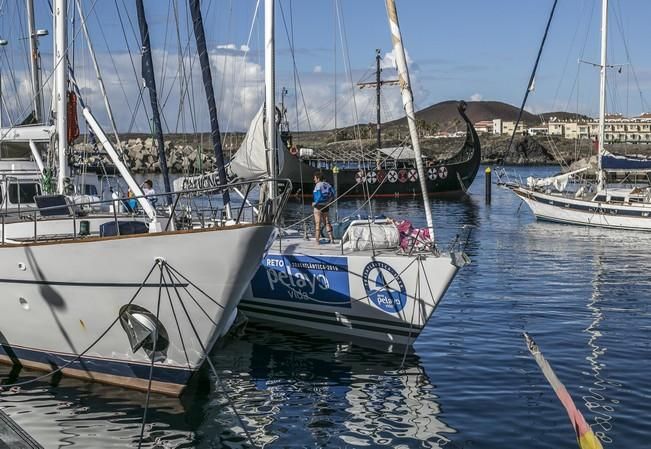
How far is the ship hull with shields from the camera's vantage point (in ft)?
212

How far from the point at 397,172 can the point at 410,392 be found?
Result: 53.2m

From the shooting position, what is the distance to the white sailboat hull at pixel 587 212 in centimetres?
3700

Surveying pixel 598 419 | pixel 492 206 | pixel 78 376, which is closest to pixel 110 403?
pixel 78 376

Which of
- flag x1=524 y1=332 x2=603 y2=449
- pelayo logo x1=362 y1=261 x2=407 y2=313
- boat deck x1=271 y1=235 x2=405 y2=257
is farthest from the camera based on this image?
boat deck x1=271 y1=235 x2=405 y2=257

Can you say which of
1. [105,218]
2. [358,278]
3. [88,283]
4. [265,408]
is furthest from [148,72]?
[265,408]

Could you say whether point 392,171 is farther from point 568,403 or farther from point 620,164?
point 568,403

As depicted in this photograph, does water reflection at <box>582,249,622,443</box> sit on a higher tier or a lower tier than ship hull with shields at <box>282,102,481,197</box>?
lower

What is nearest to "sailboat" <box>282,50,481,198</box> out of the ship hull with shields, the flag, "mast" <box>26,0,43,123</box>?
the ship hull with shields

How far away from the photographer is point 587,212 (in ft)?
129

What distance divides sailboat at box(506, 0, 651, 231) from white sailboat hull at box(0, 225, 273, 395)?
1125 inches

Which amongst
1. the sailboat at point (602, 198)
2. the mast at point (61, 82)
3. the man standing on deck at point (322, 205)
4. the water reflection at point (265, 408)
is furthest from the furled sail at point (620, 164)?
the mast at point (61, 82)

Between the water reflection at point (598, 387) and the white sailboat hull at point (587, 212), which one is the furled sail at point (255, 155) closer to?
the water reflection at point (598, 387)

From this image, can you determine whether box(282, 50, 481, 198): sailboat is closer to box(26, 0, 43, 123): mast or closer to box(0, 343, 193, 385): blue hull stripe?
box(26, 0, 43, 123): mast

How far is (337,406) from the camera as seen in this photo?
1230cm
